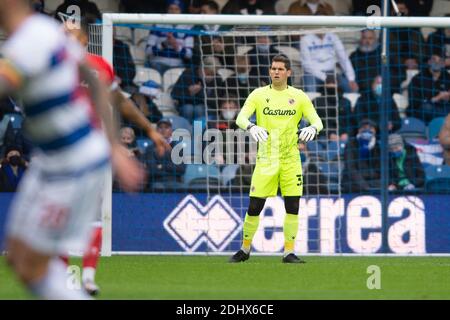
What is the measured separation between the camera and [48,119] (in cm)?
554

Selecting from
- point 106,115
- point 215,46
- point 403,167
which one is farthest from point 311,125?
point 106,115

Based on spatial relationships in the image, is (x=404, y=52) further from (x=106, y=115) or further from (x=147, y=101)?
(x=106, y=115)

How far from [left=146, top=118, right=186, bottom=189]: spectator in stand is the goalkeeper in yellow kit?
2509mm

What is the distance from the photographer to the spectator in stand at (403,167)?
1587 cm

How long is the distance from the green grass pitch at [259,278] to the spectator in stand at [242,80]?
2.87 meters

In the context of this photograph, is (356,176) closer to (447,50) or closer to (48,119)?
(447,50)

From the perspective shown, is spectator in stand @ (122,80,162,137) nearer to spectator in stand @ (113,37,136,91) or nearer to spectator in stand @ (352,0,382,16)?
spectator in stand @ (113,37,136,91)

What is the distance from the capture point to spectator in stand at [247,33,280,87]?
16.1 metres

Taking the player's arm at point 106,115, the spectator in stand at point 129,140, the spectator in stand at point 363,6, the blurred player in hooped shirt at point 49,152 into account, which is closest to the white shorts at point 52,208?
the blurred player in hooped shirt at point 49,152

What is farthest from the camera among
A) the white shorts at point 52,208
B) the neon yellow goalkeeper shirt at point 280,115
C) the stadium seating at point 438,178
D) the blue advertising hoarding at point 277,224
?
the stadium seating at point 438,178

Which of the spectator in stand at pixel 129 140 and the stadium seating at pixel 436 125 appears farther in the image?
the stadium seating at pixel 436 125

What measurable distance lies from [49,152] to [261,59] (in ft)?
35.5

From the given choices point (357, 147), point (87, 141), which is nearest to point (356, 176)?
point (357, 147)

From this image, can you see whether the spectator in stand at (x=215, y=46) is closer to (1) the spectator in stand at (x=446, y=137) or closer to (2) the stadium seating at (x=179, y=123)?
(2) the stadium seating at (x=179, y=123)
